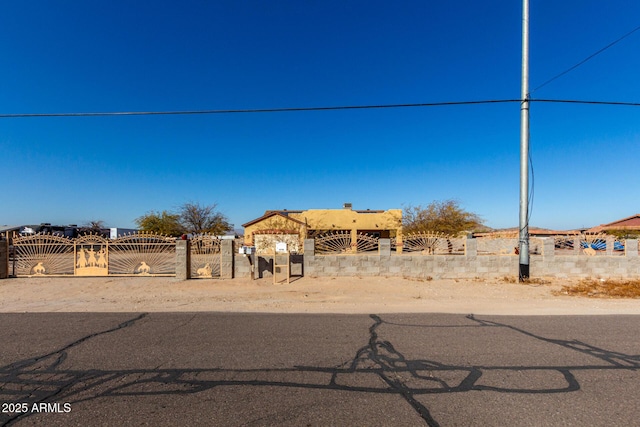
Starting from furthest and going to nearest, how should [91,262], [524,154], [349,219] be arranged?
[349,219], [91,262], [524,154]

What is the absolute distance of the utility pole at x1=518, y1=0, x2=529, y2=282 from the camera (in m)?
13.3

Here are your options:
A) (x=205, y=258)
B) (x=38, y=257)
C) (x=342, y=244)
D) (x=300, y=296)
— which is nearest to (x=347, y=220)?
(x=342, y=244)

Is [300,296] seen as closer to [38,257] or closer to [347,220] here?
[38,257]

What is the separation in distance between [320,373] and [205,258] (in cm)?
1140

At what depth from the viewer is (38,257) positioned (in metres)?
14.4

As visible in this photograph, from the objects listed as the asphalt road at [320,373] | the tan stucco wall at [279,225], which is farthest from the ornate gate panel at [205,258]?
the tan stucco wall at [279,225]

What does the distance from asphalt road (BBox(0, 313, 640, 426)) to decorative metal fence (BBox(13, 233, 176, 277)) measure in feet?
24.0

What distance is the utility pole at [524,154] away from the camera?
43.8 ft

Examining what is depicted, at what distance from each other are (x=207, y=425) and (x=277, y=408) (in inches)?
27.1

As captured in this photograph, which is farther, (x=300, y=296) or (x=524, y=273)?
(x=524, y=273)

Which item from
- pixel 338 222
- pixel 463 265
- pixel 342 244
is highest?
pixel 338 222

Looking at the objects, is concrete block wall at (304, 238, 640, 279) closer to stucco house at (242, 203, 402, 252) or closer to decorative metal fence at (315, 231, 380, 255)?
decorative metal fence at (315, 231, 380, 255)

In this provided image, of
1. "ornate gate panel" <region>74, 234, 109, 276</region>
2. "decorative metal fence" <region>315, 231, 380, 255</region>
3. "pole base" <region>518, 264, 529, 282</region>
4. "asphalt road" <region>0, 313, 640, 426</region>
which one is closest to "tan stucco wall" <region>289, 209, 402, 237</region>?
"decorative metal fence" <region>315, 231, 380, 255</region>

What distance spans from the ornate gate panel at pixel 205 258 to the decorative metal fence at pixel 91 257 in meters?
0.88
